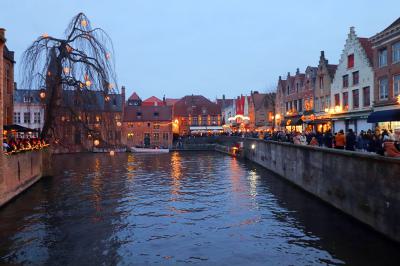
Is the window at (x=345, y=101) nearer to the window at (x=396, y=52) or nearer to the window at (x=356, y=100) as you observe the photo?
the window at (x=356, y=100)

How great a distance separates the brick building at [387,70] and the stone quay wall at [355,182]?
11.5 metres

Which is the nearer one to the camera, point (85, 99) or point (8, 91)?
point (85, 99)

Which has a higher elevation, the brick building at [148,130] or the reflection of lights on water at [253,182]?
the brick building at [148,130]

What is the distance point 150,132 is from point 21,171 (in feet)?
211

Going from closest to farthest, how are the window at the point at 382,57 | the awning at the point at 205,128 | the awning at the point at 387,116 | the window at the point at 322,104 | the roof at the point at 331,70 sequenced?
the awning at the point at 387,116
the window at the point at 382,57
the roof at the point at 331,70
the window at the point at 322,104
the awning at the point at 205,128

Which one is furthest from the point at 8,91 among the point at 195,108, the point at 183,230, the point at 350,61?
the point at 195,108

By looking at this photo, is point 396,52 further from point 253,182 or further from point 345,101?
point 253,182

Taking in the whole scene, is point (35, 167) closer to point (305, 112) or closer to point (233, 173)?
point (233, 173)

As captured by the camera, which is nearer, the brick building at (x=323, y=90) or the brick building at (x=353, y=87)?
the brick building at (x=353, y=87)

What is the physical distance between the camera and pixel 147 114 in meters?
88.2

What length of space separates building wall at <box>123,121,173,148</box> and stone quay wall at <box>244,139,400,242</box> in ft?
203

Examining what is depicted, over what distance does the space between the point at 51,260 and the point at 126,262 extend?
2.12 meters

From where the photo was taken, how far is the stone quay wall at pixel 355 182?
41.1 feet

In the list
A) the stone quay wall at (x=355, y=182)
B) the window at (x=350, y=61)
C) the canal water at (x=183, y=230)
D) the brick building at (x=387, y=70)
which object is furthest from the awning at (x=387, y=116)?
the window at (x=350, y=61)
